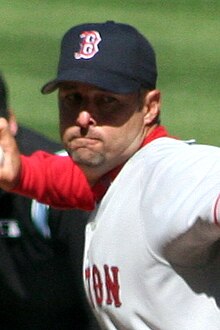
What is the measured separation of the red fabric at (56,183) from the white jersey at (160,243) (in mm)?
246

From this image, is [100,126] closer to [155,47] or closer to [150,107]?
[150,107]

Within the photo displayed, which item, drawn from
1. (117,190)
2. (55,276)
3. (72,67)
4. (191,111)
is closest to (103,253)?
(117,190)

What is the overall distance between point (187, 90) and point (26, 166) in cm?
220

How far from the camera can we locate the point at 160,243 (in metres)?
2.54

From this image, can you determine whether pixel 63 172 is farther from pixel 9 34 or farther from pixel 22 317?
pixel 9 34

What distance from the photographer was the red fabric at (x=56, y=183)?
3.12m

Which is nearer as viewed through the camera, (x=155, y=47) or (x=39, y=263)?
(x=39, y=263)

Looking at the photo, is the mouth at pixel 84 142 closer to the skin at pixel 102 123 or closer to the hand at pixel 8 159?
the skin at pixel 102 123

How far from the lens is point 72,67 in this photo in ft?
9.33

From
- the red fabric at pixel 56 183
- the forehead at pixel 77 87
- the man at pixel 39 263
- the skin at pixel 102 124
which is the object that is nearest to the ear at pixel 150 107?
the skin at pixel 102 124

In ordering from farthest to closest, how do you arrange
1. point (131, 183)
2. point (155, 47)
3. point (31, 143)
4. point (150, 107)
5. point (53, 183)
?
point (155, 47) < point (31, 143) < point (53, 183) < point (150, 107) < point (131, 183)

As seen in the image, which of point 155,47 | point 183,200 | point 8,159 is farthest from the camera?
point 155,47

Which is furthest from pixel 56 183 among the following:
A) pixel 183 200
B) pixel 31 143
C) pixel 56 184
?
pixel 183 200

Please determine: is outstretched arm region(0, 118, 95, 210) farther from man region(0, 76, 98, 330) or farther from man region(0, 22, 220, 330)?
man region(0, 76, 98, 330)
